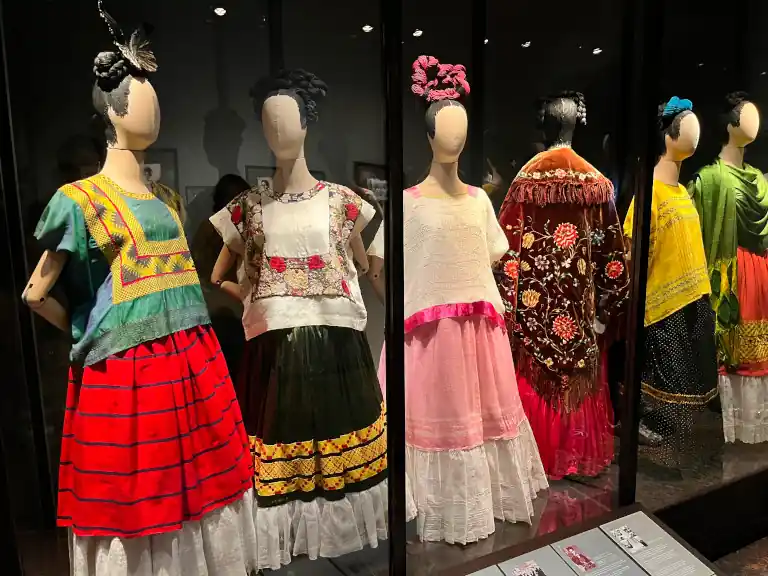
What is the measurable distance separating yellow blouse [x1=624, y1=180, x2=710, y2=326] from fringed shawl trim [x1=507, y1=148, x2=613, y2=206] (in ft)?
0.99

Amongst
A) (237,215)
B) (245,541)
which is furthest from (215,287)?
(245,541)

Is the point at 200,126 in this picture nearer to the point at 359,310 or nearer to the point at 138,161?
the point at 138,161

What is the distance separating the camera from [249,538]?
1550 mm

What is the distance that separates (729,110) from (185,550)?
251cm

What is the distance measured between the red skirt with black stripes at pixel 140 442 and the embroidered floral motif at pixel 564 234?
4.05 feet

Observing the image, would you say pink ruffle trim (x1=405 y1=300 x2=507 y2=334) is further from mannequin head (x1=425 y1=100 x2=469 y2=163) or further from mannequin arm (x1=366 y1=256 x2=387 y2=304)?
mannequin head (x1=425 y1=100 x2=469 y2=163)

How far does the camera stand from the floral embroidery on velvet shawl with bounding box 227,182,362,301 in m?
1.53

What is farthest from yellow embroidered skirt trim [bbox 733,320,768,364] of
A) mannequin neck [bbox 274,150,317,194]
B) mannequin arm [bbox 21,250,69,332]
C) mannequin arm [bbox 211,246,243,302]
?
mannequin arm [bbox 21,250,69,332]

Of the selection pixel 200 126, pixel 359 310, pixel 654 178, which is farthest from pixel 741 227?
pixel 200 126

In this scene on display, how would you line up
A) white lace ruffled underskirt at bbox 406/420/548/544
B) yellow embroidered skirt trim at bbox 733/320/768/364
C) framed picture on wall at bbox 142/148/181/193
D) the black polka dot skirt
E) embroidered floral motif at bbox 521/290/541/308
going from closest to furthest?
1. framed picture on wall at bbox 142/148/181/193
2. white lace ruffled underskirt at bbox 406/420/548/544
3. embroidered floral motif at bbox 521/290/541/308
4. the black polka dot skirt
5. yellow embroidered skirt trim at bbox 733/320/768/364

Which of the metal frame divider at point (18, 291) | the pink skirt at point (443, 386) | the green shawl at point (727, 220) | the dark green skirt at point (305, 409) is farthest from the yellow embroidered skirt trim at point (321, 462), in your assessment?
the green shawl at point (727, 220)

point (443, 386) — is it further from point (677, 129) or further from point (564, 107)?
point (677, 129)

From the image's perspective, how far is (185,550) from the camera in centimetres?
142

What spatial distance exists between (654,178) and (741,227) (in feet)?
1.85
